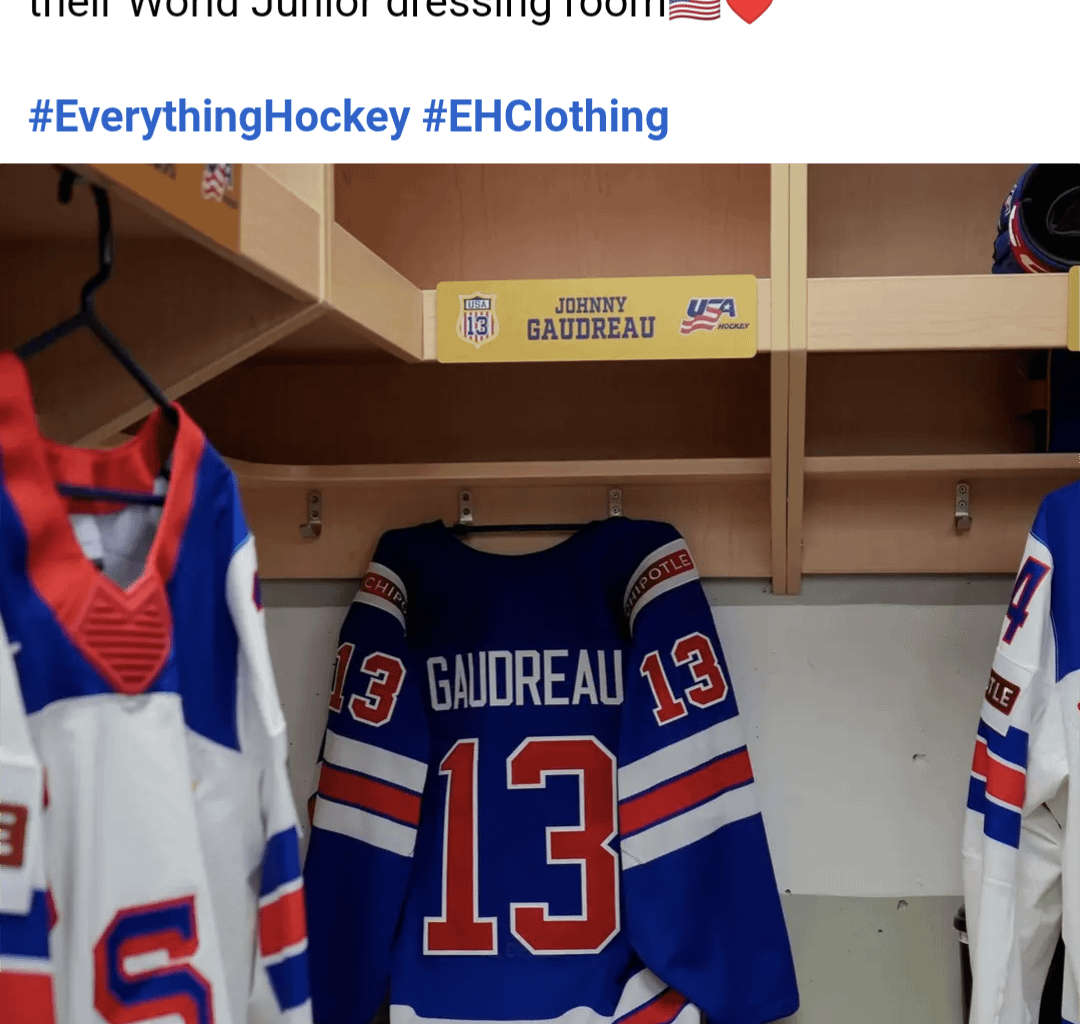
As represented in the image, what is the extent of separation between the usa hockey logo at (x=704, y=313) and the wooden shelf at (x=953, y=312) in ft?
0.29

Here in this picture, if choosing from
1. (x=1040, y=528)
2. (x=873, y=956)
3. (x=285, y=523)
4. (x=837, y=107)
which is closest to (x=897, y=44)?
(x=837, y=107)

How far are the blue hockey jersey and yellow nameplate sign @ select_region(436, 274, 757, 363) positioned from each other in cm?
34

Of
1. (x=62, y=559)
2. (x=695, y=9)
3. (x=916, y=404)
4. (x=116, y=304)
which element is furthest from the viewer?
(x=916, y=404)

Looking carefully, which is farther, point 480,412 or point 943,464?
point 480,412

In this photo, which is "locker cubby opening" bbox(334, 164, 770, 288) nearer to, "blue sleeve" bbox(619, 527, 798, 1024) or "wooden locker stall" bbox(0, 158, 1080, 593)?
"wooden locker stall" bbox(0, 158, 1080, 593)

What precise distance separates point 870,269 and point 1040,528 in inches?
18.8

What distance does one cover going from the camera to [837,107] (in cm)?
80

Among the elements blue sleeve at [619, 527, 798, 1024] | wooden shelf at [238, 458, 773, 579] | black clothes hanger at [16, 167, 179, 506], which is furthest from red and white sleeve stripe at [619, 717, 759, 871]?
black clothes hanger at [16, 167, 179, 506]

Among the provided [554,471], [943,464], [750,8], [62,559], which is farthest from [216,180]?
[943,464]

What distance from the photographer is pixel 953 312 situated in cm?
113

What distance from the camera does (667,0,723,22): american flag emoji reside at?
80cm

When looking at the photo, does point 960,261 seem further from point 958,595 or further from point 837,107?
point 837,107

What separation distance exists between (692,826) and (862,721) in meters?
0.30

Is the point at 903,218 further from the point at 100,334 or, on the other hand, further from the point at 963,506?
the point at 100,334
